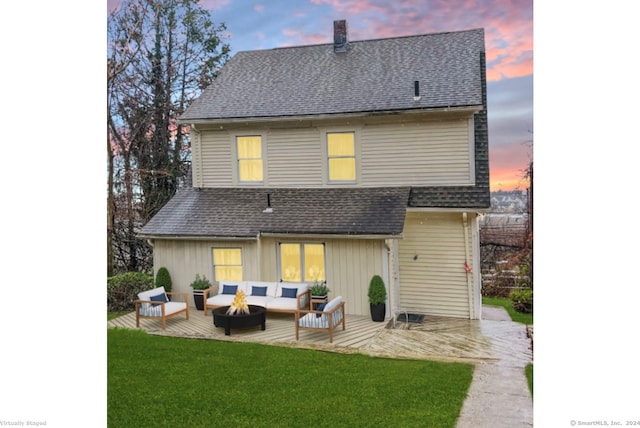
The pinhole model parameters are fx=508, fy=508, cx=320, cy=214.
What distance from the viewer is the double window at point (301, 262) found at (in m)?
6.82

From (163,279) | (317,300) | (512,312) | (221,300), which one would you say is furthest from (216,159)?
(512,312)

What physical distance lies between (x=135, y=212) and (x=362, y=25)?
14.1 ft

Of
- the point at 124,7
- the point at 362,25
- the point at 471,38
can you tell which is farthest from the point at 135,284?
the point at 471,38

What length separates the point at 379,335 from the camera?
611 centimetres

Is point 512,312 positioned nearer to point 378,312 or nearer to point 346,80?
point 378,312

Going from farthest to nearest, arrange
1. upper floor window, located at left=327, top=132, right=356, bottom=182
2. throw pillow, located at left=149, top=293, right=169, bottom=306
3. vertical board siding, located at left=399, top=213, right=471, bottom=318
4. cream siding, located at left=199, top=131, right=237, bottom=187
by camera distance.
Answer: cream siding, located at left=199, top=131, right=237, bottom=187
upper floor window, located at left=327, top=132, right=356, bottom=182
vertical board siding, located at left=399, top=213, right=471, bottom=318
throw pillow, located at left=149, top=293, right=169, bottom=306

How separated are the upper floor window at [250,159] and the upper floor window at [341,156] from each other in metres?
1.08

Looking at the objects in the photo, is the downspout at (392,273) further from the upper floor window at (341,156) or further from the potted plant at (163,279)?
the potted plant at (163,279)

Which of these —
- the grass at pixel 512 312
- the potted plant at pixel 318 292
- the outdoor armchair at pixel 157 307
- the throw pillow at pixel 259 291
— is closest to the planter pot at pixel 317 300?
the potted plant at pixel 318 292

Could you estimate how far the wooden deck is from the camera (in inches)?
212

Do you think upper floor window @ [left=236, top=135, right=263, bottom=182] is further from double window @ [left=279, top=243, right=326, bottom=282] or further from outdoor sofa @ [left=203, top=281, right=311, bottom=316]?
outdoor sofa @ [left=203, top=281, right=311, bottom=316]

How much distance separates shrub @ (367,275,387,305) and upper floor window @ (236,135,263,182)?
7.75ft

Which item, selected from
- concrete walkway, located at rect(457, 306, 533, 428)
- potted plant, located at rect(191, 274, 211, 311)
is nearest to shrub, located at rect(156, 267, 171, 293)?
potted plant, located at rect(191, 274, 211, 311)
